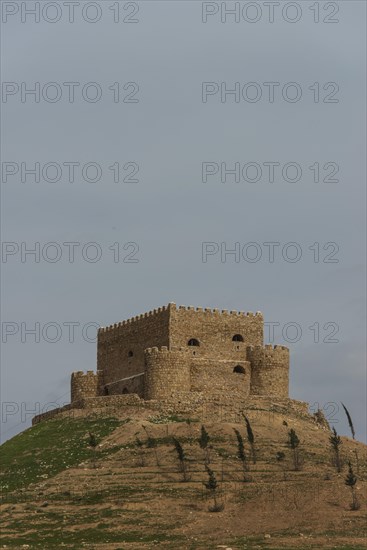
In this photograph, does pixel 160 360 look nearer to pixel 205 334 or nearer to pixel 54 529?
pixel 205 334

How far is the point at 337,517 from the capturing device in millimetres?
60375


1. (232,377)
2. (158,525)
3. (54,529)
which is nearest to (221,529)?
(158,525)

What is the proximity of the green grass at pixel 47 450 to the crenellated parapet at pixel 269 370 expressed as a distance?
9.90 meters

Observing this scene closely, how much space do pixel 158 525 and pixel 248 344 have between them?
2318cm

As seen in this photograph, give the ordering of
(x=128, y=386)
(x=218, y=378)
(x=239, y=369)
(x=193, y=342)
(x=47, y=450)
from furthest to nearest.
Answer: (x=239, y=369) < (x=193, y=342) < (x=128, y=386) < (x=218, y=378) < (x=47, y=450)

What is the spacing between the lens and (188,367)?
7719cm

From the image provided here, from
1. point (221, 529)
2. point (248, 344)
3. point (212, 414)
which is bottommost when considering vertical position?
point (221, 529)

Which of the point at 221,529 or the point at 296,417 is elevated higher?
the point at 296,417

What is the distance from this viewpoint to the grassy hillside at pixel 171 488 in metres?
58.7

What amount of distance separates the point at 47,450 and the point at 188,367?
9.62 meters

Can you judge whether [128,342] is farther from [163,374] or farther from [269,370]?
[269,370]

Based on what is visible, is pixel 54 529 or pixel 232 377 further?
pixel 232 377

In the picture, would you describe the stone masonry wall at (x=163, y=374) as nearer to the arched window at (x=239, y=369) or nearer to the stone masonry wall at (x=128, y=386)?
the stone masonry wall at (x=128, y=386)

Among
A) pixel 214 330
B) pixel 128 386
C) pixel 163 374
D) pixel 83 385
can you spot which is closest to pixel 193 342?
pixel 214 330
